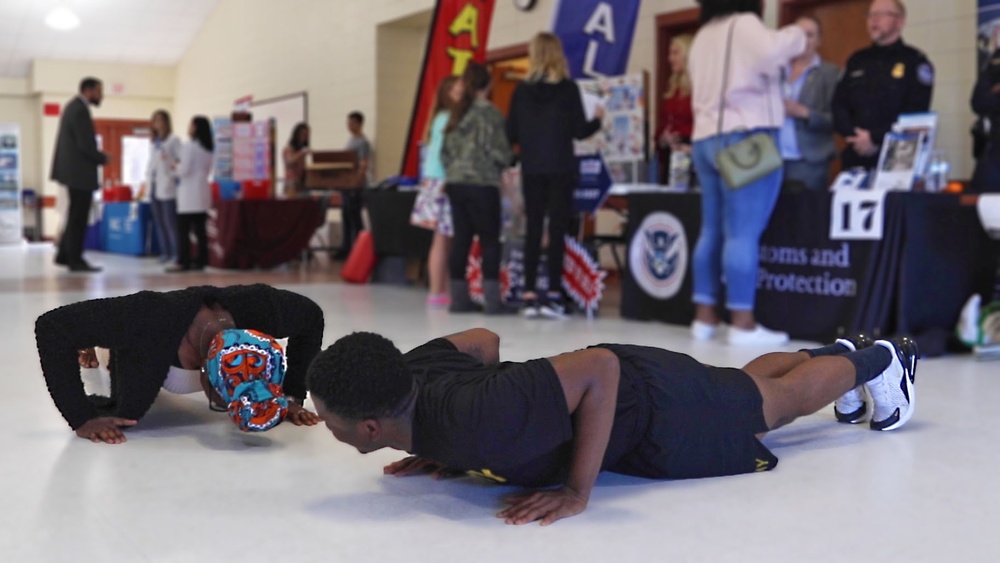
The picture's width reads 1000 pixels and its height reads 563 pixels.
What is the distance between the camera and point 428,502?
6.30 ft

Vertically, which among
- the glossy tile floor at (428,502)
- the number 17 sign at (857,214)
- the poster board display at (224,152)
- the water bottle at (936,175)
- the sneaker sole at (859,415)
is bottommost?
the glossy tile floor at (428,502)

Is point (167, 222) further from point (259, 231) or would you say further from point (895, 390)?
point (895, 390)

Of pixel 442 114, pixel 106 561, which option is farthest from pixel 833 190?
pixel 106 561

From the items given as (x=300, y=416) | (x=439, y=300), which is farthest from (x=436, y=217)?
(x=300, y=416)

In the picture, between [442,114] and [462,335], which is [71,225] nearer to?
[442,114]

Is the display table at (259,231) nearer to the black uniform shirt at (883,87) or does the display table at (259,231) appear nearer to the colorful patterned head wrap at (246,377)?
the black uniform shirt at (883,87)

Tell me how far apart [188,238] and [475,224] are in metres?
3.91

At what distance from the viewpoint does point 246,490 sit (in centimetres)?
201

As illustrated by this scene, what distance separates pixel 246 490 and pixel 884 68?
3328 mm

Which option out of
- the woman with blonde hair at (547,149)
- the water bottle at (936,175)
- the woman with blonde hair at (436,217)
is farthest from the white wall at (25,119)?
the water bottle at (936,175)

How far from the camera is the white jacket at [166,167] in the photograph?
8.38 m

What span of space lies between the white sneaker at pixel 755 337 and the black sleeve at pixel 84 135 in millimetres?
5527

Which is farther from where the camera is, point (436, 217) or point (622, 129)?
point (436, 217)

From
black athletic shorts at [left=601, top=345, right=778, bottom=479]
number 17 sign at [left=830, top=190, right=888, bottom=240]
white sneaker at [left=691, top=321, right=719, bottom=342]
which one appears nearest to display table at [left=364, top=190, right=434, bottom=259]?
white sneaker at [left=691, top=321, right=719, bottom=342]
